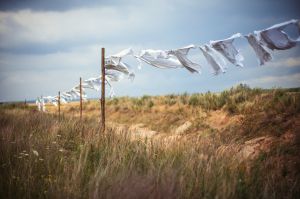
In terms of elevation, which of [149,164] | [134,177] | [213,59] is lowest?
[149,164]

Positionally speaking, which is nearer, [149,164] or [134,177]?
[134,177]

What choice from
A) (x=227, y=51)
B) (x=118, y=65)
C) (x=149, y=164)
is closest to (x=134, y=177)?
(x=149, y=164)

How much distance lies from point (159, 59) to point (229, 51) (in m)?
1.82

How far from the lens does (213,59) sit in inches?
253

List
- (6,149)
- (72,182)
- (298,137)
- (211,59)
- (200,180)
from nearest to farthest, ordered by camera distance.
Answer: (72,182)
(200,180)
(6,149)
(211,59)
(298,137)

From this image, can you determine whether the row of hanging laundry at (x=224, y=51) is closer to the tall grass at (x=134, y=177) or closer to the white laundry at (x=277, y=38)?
the white laundry at (x=277, y=38)

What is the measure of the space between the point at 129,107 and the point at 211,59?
21163 mm

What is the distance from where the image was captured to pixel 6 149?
5555 mm

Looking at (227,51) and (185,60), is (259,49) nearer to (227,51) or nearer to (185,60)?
(227,51)

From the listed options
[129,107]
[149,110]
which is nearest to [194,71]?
[149,110]

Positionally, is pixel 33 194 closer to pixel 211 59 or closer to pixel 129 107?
pixel 211 59

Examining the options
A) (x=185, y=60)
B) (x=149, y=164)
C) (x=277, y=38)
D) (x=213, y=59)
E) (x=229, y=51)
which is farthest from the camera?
(x=185, y=60)

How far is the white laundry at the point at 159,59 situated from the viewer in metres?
7.28

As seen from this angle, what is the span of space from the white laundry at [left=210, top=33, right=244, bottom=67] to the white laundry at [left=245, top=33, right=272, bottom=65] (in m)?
0.29
